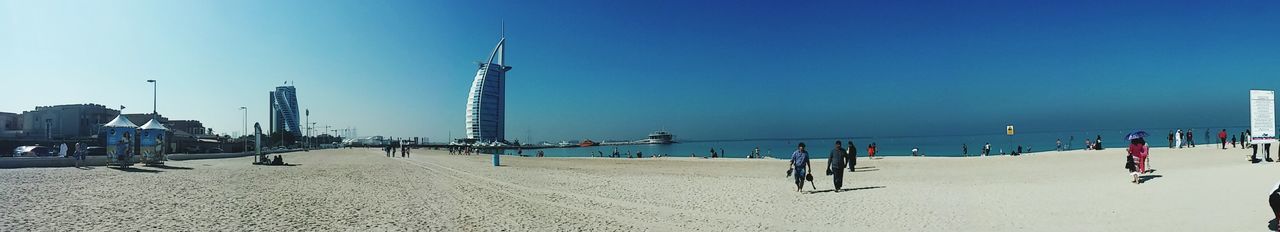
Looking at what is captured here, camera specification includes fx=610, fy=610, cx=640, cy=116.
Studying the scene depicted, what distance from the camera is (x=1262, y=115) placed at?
53.7ft

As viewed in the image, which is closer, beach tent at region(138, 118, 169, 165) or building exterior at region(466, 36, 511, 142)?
beach tent at region(138, 118, 169, 165)

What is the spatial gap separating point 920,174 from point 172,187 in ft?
66.9

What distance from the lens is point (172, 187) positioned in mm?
14562

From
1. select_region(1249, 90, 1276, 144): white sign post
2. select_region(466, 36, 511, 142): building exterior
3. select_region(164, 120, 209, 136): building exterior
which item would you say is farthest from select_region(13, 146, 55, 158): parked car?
select_region(466, 36, 511, 142): building exterior

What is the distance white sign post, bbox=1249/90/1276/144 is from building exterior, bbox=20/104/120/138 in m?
85.8

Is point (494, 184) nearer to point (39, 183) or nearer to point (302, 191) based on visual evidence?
point (302, 191)

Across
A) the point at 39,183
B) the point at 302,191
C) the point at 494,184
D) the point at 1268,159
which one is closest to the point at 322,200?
the point at 302,191

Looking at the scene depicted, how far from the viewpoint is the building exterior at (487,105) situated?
134 m

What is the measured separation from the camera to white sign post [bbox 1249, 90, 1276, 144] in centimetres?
1592

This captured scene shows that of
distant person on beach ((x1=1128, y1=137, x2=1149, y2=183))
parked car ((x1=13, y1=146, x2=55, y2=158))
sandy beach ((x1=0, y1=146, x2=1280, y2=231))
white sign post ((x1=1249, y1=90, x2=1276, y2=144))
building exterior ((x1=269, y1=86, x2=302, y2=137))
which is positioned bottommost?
sandy beach ((x1=0, y1=146, x2=1280, y2=231))

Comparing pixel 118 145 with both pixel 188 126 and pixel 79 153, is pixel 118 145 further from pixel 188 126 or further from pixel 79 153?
pixel 188 126

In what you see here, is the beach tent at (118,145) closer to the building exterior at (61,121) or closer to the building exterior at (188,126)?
the building exterior at (61,121)

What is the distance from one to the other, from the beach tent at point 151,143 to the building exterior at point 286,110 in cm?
15789

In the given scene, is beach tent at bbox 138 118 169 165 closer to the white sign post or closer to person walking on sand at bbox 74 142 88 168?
person walking on sand at bbox 74 142 88 168
